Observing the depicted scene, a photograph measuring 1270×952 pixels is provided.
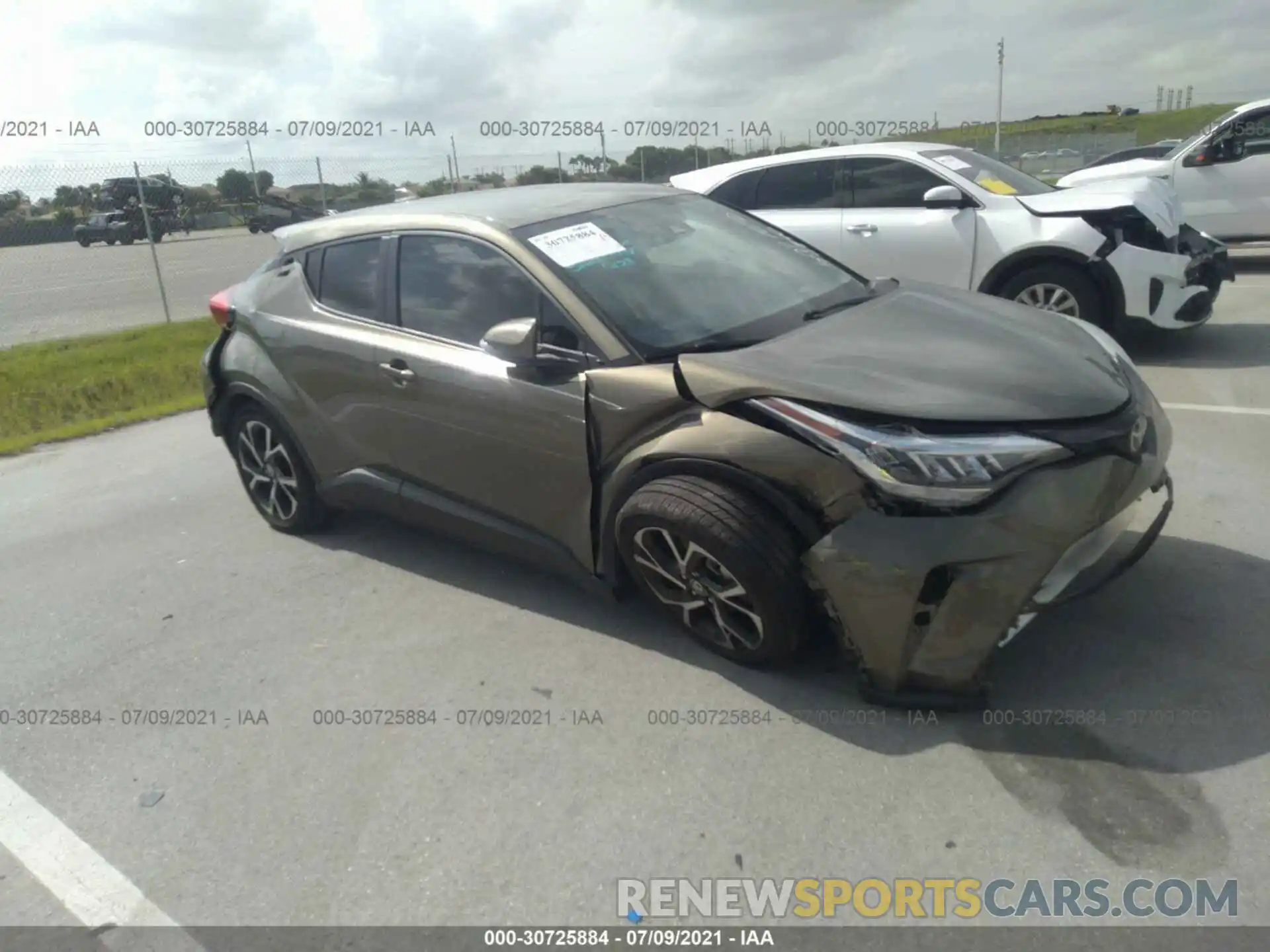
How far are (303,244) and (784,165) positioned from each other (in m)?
4.67

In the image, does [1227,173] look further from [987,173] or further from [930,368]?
[930,368]

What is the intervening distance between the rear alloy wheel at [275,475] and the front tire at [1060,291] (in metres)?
4.98

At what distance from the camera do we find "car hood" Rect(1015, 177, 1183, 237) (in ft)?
22.8

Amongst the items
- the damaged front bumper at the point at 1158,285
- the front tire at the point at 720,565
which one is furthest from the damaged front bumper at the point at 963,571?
the damaged front bumper at the point at 1158,285

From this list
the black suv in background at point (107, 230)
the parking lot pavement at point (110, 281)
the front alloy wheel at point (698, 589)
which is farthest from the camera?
the black suv in background at point (107, 230)

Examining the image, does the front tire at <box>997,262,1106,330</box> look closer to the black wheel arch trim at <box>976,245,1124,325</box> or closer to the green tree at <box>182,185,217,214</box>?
the black wheel arch trim at <box>976,245,1124,325</box>

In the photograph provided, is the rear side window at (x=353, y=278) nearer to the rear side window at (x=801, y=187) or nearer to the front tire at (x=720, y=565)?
the front tire at (x=720, y=565)

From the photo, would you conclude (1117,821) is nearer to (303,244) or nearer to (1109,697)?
(1109,697)

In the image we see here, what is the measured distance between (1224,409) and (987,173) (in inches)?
109

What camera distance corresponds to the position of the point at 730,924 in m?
2.39

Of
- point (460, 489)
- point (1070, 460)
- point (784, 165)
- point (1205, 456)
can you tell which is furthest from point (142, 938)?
point (784, 165)

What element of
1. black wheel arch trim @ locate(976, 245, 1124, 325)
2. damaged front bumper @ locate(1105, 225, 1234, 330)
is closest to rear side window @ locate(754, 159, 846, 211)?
black wheel arch trim @ locate(976, 245, 1124, 325)

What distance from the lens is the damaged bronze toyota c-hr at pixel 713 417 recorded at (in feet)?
9.19
